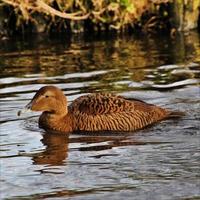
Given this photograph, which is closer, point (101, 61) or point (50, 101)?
point (50, 101)

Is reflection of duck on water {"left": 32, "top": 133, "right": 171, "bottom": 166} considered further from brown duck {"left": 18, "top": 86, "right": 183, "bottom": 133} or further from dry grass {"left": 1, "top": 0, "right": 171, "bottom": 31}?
dry grass {"left": 1, "top": 0, "right": 171, "bottom": 31}

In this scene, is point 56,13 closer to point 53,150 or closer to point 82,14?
point 82,14

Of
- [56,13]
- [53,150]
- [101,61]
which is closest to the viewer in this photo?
[53,150]

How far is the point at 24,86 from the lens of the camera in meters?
16.8

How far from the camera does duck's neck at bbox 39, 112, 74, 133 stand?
515 inches

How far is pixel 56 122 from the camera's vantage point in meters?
13.2

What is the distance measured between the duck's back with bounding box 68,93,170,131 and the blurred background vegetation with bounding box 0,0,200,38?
12.1 m

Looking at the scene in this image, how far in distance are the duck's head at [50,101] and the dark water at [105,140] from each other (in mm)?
353

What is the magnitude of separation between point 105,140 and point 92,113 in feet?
2.77

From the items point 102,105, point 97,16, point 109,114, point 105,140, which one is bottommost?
point 105,140

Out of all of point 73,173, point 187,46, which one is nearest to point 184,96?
point 73,173

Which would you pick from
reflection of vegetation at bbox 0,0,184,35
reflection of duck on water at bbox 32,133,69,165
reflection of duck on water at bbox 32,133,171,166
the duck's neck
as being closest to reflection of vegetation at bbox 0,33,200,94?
reflection of vegetation at bbox 0,0,184,35

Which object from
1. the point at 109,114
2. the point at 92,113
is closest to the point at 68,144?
the point at 92,113

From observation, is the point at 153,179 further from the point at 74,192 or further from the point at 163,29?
the point at 163,29
